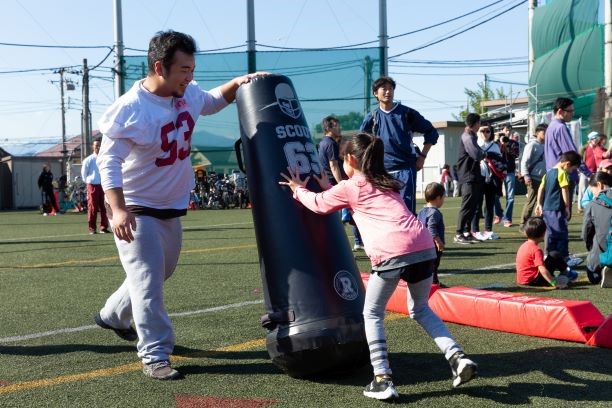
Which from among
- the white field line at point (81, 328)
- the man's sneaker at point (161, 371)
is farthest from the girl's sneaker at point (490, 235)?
the man's sneaker at point (161, 371)

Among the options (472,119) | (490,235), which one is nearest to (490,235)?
(490,235)

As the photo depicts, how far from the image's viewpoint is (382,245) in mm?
4145

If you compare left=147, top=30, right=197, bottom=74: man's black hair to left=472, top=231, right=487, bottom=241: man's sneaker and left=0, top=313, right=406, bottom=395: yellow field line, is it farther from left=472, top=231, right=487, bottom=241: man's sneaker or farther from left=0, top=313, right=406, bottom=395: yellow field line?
left=472, top=231, right=487, bottom=241: man's sneaker

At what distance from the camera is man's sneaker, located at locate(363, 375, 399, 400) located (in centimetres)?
389

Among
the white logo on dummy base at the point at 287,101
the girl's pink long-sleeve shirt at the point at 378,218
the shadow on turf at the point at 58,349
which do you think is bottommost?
the shadow on turf at the point at 58,349

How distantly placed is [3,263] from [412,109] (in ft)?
19.9

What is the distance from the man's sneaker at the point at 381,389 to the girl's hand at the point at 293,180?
1221mm

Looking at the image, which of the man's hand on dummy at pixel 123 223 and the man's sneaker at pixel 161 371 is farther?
the man's sneaker at pixel 161 371

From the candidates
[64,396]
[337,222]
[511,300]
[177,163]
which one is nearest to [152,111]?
[177,163]

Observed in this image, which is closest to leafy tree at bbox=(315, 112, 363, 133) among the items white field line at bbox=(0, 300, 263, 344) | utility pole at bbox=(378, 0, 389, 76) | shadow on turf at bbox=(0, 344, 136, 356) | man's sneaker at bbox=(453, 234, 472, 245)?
utility pole at bbox=(378, 0, 389, 76)

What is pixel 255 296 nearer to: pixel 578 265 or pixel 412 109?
pixel 412 109

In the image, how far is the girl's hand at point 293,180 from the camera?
4.56 metres

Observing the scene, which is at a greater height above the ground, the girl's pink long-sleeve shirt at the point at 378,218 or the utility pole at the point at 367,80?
the utility pole at the point at 367,80

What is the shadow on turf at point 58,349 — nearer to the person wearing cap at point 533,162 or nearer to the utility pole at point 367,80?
the person wearing cap at point 533,162
